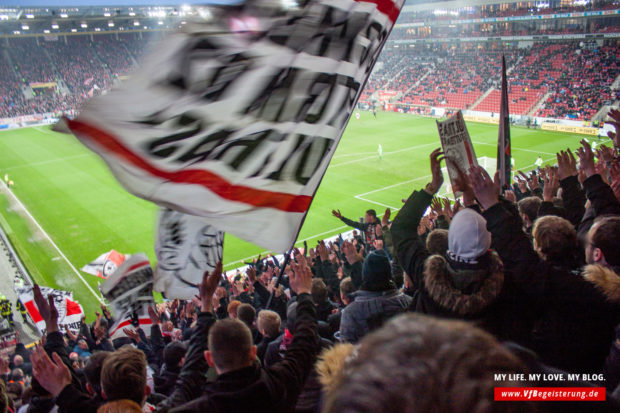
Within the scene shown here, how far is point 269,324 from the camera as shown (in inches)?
145

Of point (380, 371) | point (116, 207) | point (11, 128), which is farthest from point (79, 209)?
point (11, 128)

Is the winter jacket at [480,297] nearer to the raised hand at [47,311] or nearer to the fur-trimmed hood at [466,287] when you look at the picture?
the fur-trimmed hood at [466,287]

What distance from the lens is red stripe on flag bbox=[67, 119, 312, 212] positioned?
2078 mm

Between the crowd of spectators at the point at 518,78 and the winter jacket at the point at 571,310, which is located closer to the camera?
the winter jacket at the point at 571,310

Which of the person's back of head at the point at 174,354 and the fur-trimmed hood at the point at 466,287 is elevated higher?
the fur-trimmed hood at the point at 466,287

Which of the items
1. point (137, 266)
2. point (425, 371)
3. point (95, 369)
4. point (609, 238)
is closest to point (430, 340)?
point (425, 371)

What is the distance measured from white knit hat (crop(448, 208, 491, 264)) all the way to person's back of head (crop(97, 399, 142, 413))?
1.84m

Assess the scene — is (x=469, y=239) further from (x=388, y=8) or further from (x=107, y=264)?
(x=107, y=264)

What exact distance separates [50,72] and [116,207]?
50.3m

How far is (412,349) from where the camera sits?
955 mm

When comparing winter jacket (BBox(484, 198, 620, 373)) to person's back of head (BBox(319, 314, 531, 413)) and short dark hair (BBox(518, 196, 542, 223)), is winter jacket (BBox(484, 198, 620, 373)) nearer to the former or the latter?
person's back of head (BBox(319, 314, 531, 413))

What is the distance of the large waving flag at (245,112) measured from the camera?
83.8 inches

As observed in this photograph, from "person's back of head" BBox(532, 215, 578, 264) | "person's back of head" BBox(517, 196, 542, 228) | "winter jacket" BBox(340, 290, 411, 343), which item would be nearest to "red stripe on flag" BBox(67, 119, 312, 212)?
"winter jacket" BBox(340, 290, 411, 343)

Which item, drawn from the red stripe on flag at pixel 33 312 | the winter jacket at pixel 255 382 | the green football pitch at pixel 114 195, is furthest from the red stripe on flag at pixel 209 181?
the green football pitch at pixel 114 195
